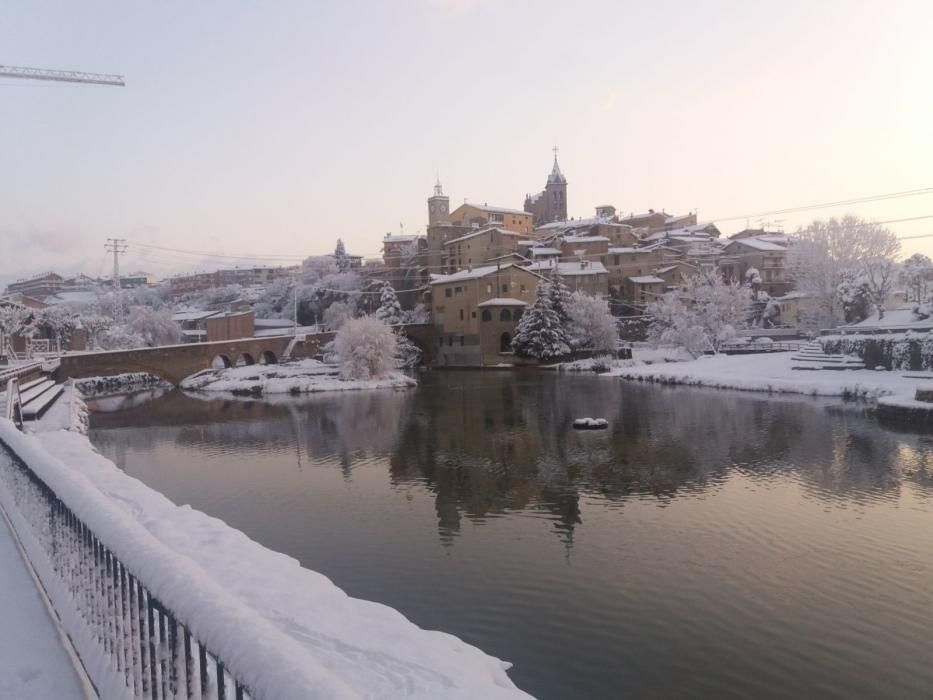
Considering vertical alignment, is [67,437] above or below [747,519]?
above

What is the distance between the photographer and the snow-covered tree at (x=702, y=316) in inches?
2064

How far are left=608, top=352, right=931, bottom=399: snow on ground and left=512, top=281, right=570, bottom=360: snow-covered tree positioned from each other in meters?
8.44

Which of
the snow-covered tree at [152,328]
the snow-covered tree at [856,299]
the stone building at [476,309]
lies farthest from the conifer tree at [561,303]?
the snow-covered tree at [152,328]

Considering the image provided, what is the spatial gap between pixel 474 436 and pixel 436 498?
908 cm

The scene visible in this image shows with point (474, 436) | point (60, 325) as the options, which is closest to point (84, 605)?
point (474, 436)

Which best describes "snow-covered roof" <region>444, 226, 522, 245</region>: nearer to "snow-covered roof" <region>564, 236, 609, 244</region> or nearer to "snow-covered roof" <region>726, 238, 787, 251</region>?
"snow-covered roof" <region>564, 236, 609, 244</region>

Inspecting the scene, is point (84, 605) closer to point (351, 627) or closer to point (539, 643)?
point (351, 627)

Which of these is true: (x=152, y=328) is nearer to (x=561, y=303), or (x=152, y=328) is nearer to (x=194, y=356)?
(x=194, y=356)

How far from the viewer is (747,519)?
14.3 metres

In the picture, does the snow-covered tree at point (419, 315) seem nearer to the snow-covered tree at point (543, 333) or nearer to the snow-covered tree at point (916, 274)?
the snow-covered tree at point (543, 333)

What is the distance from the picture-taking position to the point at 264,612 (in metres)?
7.86

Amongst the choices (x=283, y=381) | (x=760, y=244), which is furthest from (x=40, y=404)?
(x=760, y=244)

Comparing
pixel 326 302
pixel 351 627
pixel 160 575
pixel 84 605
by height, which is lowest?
pixel 351 627

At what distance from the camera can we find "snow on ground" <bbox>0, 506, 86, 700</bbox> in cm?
404
